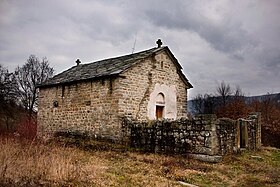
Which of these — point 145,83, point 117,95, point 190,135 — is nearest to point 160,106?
point 145,83

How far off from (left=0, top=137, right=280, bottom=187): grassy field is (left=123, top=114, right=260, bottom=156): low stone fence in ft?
2.12

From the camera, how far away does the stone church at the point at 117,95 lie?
16.5 metres

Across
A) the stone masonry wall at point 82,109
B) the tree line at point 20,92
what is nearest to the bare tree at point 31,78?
the tree line at point 20,92

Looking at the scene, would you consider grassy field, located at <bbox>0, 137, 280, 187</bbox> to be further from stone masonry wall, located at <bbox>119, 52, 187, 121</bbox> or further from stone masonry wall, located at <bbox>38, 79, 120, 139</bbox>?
stone masonry wall, located at <bbox>119, 52, 187, 121</bbox>

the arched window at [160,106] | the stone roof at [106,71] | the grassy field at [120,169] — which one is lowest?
the grassy field at [120,169]

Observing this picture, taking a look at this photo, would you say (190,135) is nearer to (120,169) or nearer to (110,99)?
(120,169)

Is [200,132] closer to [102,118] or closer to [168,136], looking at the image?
[168,136]

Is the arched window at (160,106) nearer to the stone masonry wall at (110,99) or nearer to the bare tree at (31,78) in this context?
the stone masonry wall at (110,99)

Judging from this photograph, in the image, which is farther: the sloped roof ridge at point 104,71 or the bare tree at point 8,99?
the bare tree at point 8,99

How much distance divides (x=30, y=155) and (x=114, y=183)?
105 inches

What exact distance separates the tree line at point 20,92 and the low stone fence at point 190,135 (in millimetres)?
12501

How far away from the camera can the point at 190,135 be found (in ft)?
41.8

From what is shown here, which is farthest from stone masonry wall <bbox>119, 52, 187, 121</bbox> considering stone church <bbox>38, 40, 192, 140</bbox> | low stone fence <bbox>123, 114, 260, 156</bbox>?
low stone fence <bbox>123, 114, 260, 156</bbox>

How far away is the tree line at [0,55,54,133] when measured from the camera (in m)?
26.6
